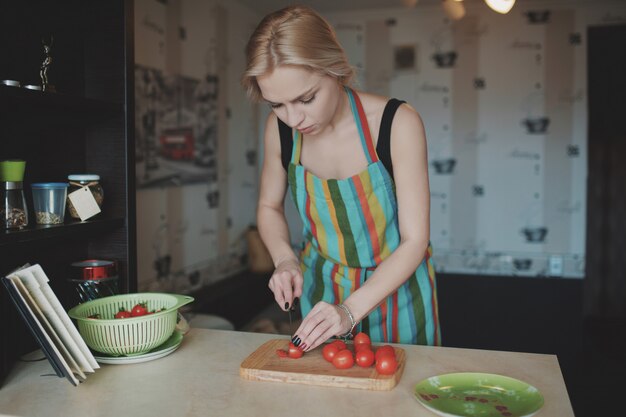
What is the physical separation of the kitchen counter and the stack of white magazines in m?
0.05

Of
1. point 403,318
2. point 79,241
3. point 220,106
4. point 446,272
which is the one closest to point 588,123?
point 446,272

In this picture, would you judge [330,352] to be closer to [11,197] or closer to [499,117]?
[11,197]

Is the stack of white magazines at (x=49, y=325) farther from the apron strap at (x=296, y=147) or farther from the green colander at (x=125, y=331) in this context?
the apron strap at (x=296, y=147)

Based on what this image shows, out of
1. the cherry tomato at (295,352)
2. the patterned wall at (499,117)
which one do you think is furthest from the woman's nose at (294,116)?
Result: the patterned wall at (499,117)

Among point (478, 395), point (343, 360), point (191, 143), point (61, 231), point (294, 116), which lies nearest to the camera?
point (478, 395)

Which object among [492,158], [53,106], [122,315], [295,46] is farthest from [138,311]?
[492,158]

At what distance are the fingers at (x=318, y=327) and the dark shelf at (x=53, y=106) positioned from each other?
0.81 metres

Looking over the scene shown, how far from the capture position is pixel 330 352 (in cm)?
141

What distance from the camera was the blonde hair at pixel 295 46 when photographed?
4.68ft

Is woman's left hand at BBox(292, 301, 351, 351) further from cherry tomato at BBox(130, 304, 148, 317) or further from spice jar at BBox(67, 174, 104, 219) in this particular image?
spice jar at BBox(67, 174, 104, 219)

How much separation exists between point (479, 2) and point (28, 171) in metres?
3.40

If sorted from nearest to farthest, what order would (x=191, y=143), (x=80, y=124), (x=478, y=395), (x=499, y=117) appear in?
(x=478, y=395) → (x=80, y=124) → (x=191, y=143) → (x=499, y=117)

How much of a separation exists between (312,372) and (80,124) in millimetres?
1048

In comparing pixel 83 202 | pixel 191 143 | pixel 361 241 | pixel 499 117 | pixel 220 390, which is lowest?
pixel 220 390
